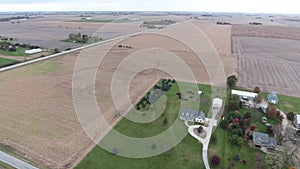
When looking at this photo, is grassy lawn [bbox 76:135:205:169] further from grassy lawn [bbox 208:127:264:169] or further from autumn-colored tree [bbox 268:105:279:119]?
autumn-colored tree [bbox 268:105:279:119]

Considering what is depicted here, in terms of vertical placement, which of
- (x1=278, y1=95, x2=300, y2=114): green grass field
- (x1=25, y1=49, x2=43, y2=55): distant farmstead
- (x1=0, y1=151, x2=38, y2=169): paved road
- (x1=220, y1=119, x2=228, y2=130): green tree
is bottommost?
(x1=0, y1=151, x2=38, y2=169): paved road

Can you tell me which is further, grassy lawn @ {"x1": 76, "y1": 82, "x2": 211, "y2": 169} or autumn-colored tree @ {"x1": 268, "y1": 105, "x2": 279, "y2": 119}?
autumn-colored tree @ {"x1": 268, "y1": 105, "x2": 279, "y2": 119}

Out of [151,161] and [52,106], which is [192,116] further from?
[52,106]

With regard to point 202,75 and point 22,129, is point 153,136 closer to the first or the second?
point 22,129

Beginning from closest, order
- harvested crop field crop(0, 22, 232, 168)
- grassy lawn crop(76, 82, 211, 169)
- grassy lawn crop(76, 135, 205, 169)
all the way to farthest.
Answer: grassy lawn crop(76, 135, 205, 169) < grassy lawn crop(76, 82, 211, 169) < harvested crop field crop(0, 22, 232, 168)

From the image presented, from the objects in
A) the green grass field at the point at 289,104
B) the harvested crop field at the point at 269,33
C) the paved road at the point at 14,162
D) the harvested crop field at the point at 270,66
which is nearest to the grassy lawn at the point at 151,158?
the paved road at the point at 14,162

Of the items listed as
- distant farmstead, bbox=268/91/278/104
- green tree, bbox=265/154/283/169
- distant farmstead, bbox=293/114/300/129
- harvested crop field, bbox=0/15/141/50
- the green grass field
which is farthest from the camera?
harvested crop field, bbox=0/15/141/50

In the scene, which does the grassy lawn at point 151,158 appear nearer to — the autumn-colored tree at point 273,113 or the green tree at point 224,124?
the green tree at point 224,124

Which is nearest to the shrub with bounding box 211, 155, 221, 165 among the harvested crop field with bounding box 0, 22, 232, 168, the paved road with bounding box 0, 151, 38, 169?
the harvested crop field with bounding box 0, 22, 232, 168
